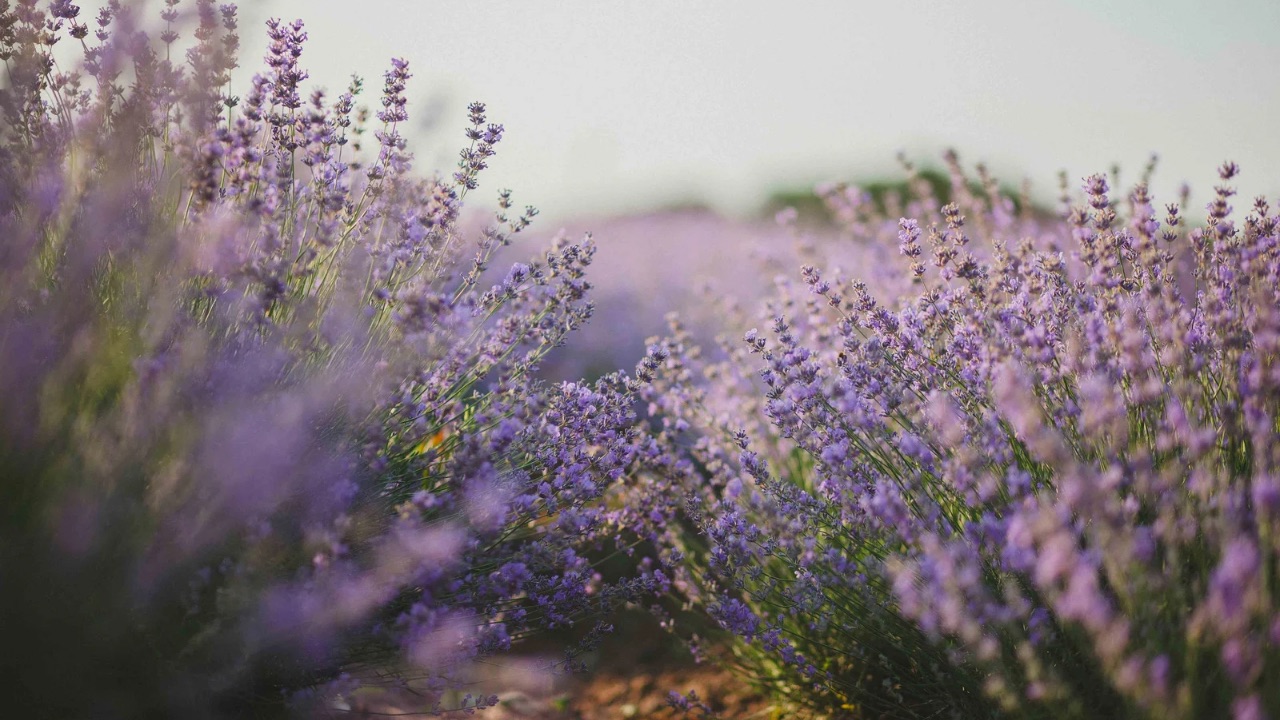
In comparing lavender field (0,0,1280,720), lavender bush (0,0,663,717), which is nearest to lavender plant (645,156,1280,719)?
lavender field (0,0,1280,720)

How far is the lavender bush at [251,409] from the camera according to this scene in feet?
4.85

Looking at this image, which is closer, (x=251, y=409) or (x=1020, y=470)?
(x=251, y=409)

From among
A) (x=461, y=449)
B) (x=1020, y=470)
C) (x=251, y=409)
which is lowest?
(x=1020, y=470)

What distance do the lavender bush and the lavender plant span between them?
51 centimetres

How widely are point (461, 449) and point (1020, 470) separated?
131cm

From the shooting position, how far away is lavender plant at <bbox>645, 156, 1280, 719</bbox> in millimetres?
1424

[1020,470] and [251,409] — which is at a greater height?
[251,409]

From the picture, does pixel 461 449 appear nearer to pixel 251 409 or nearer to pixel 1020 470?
pixel 251 409

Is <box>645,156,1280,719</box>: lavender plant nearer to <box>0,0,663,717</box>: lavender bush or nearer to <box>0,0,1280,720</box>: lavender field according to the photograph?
<box>0,0,1280,720</box>: lavender field

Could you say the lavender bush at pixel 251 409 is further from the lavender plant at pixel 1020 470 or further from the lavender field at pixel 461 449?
the lavender plant at pixel 1020 470

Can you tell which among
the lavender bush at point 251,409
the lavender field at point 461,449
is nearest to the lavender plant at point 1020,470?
the lavender field at point 461,449

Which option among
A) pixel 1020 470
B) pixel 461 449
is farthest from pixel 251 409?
pixel 1020 470

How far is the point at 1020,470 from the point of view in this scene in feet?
6.57

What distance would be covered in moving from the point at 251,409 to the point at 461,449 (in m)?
0.53
